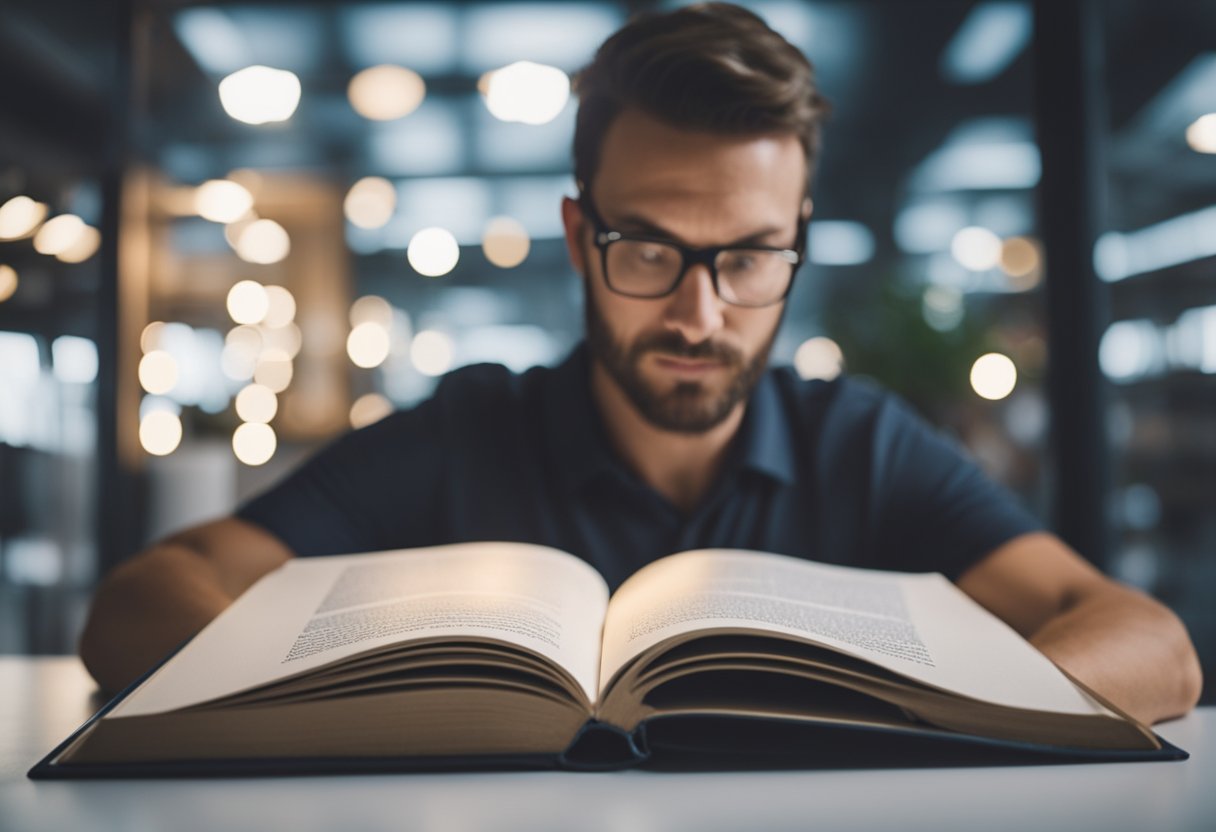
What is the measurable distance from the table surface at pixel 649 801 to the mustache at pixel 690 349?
643 millimetres

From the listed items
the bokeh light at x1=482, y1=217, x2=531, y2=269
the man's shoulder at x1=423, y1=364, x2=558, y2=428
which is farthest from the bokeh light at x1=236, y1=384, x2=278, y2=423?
the man's shoulder at x1=423, y1=364, x2=558, y2=428

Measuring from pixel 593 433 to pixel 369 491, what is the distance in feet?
0.96

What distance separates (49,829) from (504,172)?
22.5 feet

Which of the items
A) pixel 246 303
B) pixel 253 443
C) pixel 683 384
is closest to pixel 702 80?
pixel 683 384

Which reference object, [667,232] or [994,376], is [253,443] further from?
[667,232]

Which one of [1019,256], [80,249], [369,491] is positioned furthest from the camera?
[1019,256]

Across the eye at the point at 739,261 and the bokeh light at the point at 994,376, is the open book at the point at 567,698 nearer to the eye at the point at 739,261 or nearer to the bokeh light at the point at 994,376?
the eye at the point at 739,261

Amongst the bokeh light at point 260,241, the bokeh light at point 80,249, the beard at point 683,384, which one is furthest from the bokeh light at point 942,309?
the bokeh light at point 260,241

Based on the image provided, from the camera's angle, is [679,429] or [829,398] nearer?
[679,429]

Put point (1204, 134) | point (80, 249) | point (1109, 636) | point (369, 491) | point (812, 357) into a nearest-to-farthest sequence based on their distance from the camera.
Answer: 1. point (1109, 636)
2. point (369, 491)
3. point (1204, 134)
4. point (80, 249)
5. point (812, 357)

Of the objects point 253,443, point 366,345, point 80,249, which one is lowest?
point 253,443

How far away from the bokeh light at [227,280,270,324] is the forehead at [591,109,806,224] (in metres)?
5.54

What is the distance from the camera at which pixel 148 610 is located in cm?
76

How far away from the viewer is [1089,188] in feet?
5.29
